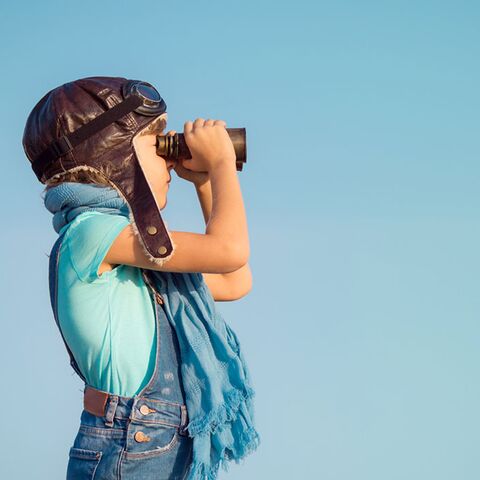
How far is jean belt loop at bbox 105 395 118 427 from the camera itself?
10.9 feet

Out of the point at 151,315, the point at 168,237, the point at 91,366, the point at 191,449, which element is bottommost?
the point at 191,449

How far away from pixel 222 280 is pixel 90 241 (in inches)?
36.0

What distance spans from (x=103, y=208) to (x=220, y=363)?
74cm

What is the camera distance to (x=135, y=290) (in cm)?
351

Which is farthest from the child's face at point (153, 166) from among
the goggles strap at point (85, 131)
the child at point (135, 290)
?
the goggles strap at point (85, 131)

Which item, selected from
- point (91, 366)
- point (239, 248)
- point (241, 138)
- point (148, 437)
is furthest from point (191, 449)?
point (241, 138)

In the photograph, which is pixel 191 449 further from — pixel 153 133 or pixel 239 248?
pixel 153 133

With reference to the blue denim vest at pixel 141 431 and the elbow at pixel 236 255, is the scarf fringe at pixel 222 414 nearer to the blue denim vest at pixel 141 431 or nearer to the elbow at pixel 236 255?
the blue denim vest at pixel 141 431

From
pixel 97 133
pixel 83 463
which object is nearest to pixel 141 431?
pixel 83 463

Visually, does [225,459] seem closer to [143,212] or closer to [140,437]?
[140,437]

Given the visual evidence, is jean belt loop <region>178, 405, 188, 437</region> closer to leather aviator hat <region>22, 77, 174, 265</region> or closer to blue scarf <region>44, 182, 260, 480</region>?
blue scarf <region>44, 182, 260, 480</region>

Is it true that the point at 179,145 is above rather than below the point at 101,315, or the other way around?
above

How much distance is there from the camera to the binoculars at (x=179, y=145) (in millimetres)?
3740

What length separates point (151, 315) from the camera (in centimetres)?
349
